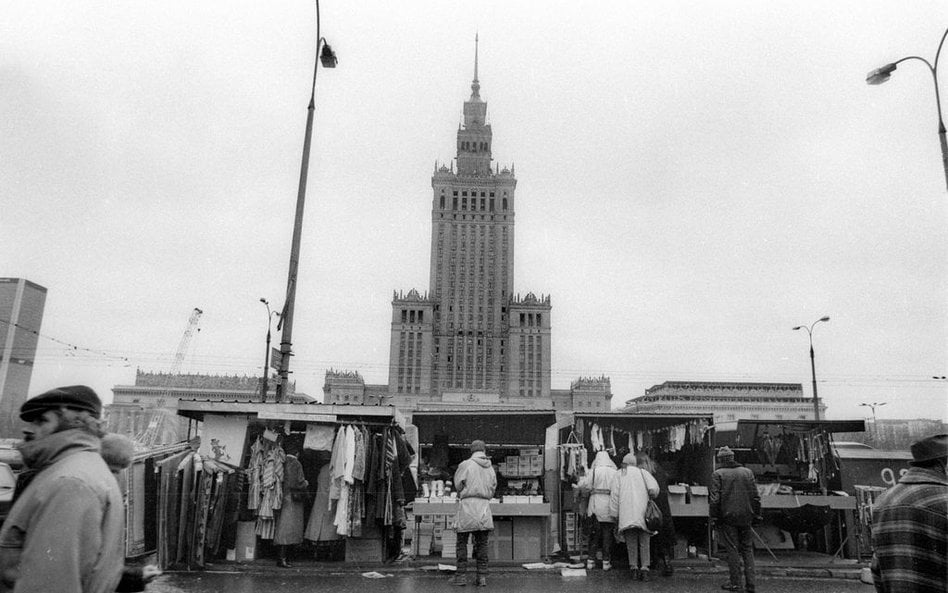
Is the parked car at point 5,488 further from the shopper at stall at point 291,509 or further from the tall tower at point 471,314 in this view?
the tall tower at point 471,314

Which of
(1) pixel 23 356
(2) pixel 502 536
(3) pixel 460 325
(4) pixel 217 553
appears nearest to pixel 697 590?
(2) pixel 502 536

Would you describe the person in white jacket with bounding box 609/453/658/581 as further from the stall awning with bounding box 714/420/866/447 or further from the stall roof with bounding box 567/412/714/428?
the stall awning with bounding box 714/420/866/447

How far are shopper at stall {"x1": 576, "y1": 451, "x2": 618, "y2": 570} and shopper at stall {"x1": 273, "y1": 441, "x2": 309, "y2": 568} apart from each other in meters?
5.27

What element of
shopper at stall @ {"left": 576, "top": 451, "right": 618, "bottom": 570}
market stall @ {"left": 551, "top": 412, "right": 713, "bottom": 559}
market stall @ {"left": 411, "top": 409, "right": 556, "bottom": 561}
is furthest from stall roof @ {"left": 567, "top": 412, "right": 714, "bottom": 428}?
shopper at stall @ {"left": 576, "top": 451, "right": 618, "bottom": 570}

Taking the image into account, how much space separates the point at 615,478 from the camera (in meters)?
11.5

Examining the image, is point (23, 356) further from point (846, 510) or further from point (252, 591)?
point (846, 510)

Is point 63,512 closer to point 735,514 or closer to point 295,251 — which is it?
point 735,514

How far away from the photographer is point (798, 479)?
1450 cm

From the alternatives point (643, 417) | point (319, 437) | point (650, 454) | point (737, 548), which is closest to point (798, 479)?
point (650, 454)

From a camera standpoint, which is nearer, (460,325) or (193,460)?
(193,460)

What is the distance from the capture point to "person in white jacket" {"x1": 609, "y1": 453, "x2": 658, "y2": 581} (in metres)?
10.9

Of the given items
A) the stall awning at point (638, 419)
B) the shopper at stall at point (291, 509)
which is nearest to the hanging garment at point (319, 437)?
the shopper at stall at point (291, 509)

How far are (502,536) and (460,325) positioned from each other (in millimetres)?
105321

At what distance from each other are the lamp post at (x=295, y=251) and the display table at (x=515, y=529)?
381cm
